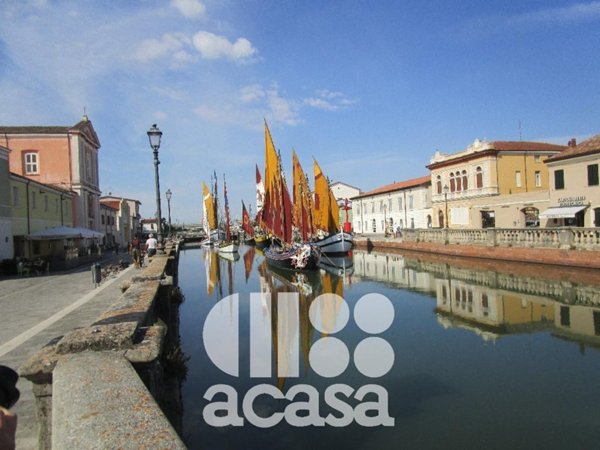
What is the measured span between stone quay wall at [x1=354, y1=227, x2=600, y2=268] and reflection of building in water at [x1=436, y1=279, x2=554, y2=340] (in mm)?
6865

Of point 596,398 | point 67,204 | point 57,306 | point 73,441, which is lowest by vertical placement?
point 596,398

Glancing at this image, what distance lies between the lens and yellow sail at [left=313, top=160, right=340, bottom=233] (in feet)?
147

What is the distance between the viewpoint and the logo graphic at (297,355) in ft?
24.4

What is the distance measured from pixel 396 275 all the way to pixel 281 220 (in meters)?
9.35

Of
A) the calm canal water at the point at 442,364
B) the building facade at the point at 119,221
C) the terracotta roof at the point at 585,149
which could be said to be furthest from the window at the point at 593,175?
the building facade at the point at 119,221

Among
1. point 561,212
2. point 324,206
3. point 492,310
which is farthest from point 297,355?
point 324,206

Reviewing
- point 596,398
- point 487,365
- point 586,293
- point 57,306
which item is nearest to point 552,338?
point 487,365

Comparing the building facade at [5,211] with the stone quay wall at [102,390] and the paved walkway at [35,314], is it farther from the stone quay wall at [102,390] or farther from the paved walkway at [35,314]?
the stone quay wall at [102,390]

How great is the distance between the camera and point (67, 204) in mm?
36750

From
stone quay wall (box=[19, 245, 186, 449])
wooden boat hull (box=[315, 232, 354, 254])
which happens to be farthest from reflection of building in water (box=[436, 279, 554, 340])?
wooden boat hull (box=[315, 232, 354, 254])

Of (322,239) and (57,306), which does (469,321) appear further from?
(322,239)

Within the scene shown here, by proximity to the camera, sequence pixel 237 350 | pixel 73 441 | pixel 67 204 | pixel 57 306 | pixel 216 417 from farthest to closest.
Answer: pixel 67 204 → pixel 57 306 → pixel 237 350 → pixel 216 417 → pixel 73 441

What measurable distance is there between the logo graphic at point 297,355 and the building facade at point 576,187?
64.9 feet

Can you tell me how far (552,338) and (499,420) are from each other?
5946 mm
